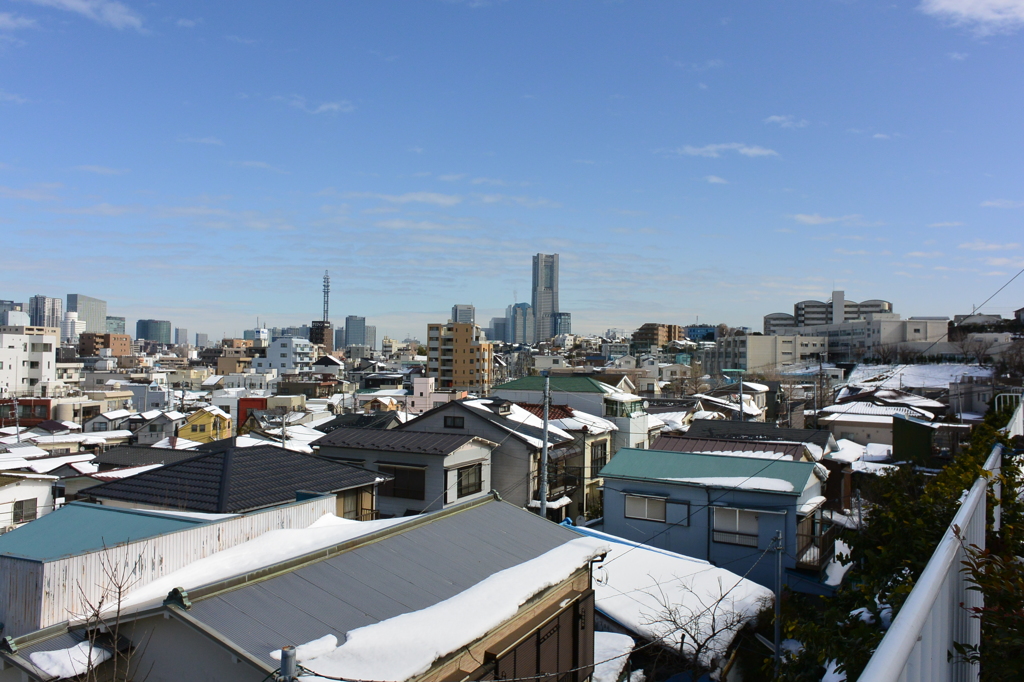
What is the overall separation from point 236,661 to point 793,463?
13442 millimetres

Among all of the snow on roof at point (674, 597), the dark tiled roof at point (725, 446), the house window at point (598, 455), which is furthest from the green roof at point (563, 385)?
the snow on roof at point (674, 597)

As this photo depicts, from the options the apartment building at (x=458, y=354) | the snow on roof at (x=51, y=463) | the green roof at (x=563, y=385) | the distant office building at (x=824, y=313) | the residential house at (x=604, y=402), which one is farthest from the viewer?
the distant office building at (x=824, y=313)

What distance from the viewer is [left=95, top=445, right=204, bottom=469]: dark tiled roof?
21891 mm

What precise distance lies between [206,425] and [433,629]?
40.9m

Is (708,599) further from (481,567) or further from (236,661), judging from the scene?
(236,661)

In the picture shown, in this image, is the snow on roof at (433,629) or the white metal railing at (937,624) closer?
the white metal railing at (937,624)

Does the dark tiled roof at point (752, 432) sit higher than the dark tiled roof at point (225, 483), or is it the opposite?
the dark tiled roof at point (225, 483)

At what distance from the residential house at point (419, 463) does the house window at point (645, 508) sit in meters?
4.74

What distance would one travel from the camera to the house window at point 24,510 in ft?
59.0

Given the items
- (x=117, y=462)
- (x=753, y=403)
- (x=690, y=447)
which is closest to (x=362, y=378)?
(x=753, y=403)

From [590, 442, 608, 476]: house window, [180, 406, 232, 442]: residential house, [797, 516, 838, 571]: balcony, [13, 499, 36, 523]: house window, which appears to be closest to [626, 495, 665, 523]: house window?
[797, 516, 838, 571]: balcony

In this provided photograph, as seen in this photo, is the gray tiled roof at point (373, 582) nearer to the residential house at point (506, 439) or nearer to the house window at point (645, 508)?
the house window at point (645, 508)

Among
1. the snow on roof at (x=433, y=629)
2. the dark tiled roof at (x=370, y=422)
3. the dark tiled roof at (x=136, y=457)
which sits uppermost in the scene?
the snow on roof at (x=433, y=629)

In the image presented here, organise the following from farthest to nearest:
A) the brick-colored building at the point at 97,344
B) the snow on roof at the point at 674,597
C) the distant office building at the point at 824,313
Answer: the brick-colored building at the point at 97,344
the distant office building at the point at 824,313
the snow on roof at the point at 674,597
